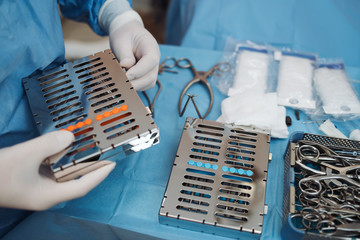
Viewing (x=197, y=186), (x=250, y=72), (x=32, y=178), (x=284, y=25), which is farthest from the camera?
(x=284, y=25)

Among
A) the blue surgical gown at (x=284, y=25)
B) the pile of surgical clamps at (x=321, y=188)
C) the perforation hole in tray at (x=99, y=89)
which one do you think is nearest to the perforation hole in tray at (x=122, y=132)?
the perforation hole in tray at (x=99, y=89)

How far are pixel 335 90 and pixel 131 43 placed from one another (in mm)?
682

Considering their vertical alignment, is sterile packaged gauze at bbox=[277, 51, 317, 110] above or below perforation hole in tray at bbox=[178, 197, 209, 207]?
above

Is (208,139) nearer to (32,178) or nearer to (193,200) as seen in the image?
(193,200)

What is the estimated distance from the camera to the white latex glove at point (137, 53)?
82cm

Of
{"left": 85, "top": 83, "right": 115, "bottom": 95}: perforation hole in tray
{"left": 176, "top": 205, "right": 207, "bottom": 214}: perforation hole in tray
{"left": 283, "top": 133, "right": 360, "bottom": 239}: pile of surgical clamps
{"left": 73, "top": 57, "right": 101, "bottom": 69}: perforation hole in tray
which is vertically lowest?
{"left": 176, "top": 205, "right": 207, "bottom": 214}: perforation hole in tray

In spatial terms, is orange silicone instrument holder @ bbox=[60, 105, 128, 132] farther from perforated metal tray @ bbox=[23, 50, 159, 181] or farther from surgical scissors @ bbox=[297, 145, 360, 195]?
surgical scissors @ bbox=[297, 145, 360, 195]

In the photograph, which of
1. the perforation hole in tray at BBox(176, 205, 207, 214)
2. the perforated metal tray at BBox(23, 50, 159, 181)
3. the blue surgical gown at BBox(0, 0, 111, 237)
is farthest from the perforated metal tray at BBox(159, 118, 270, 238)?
the blue surgical gown at BBox(0, 0, 111, 237)

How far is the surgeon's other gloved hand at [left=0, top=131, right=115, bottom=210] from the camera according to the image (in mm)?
569

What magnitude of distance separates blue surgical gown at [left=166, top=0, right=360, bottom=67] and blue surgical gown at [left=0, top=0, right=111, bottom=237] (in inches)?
24.3

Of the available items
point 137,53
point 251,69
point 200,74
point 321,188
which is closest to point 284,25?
point 251,69

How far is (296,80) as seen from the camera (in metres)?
0.98

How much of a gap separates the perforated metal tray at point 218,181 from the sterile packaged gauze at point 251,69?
0.25m

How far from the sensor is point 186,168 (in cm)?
70
